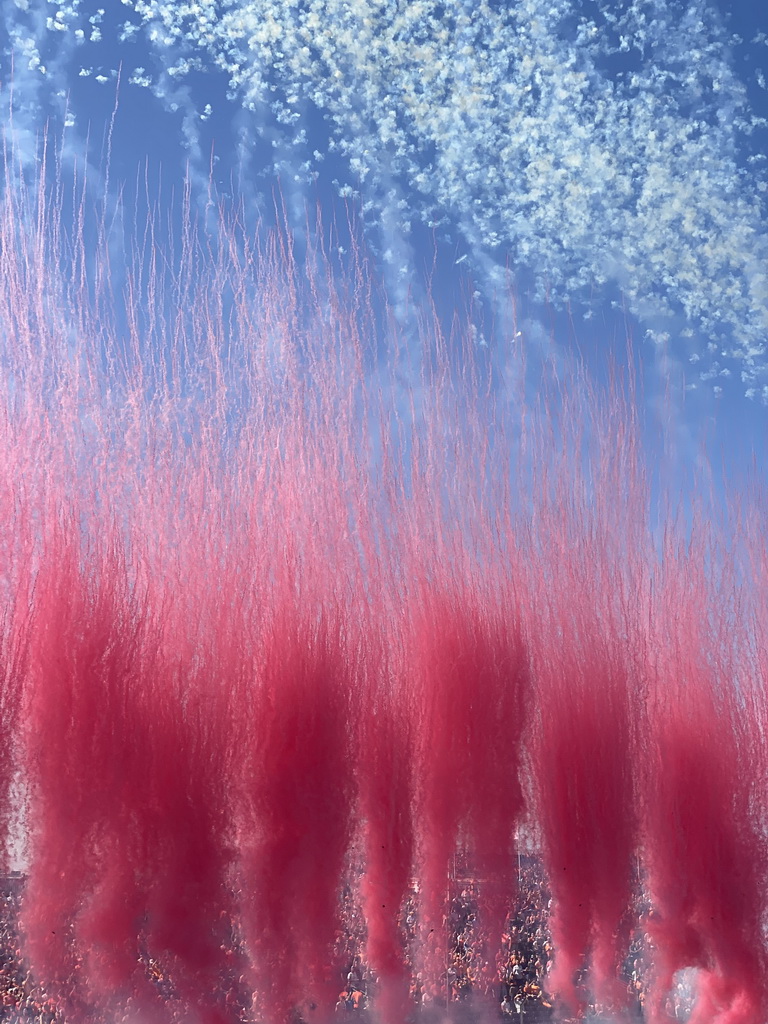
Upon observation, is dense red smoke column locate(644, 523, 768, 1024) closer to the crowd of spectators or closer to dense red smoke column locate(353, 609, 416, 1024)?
the crowd of spectators

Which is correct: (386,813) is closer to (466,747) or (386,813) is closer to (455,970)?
(466,747)

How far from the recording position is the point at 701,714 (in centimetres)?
915

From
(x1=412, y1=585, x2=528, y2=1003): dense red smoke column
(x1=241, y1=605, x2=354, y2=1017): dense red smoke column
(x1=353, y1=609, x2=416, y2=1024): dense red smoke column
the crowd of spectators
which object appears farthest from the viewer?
(x1=412, y1=585, x2=528, y2=1003): dense red smoke column

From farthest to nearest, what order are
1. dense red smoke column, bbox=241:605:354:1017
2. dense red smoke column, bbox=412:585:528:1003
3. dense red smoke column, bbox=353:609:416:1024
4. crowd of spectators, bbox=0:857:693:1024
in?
1. dense red smoke column, bbox=412:585:528:1003
2. dense red smoke column, bbox=353:609:416:1024
3. dense red smoke column, bbox=241:605:354:1017
4. crowd of spectators, bbox=0:857:693:1024

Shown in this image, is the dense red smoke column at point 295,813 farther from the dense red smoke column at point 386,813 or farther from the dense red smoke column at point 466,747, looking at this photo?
the dense red smoke column at point 466,747

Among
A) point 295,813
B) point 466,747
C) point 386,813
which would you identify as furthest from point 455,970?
point 295,813

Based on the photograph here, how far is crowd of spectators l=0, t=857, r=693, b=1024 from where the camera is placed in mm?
6367

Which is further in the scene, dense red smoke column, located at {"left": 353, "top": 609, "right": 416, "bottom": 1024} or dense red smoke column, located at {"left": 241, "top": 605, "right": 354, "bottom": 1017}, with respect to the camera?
dense red smoke column, located at {"left": 353, "top": 609, "right": 416, "bottom": 1024}

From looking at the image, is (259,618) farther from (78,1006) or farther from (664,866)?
(664,866)

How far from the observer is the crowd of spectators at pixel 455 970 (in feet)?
20.9

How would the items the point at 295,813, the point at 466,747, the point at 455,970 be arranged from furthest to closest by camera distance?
the point at 466,747
the point at 455,970
the point at 295,813

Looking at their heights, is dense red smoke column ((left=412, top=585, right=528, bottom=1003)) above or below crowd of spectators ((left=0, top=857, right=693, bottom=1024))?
above

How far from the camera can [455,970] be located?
7598mm

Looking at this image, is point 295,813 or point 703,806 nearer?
point 295,813
